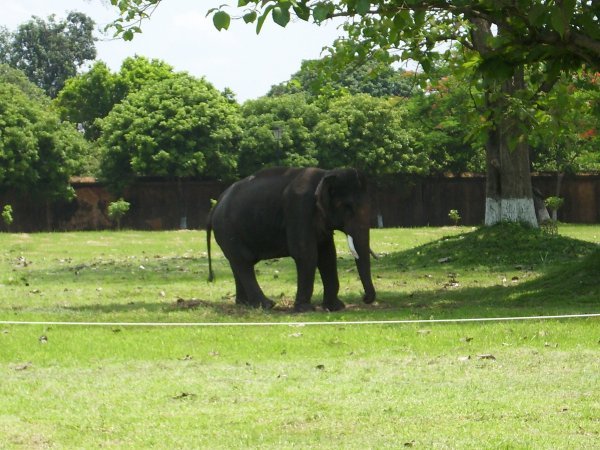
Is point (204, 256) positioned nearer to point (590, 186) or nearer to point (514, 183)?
point (514, 183)

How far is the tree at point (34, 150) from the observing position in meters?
57.7

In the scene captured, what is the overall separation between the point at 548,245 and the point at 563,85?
7.14m

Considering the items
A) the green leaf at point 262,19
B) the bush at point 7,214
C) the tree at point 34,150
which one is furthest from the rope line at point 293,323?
the tree at point 34,150

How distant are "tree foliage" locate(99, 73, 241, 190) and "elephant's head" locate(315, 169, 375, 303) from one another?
40944mm

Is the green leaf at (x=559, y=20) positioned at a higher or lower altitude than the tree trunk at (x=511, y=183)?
higher

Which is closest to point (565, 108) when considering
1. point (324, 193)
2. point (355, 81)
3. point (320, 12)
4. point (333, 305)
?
point (324, 193)

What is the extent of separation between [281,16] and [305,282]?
852 cm

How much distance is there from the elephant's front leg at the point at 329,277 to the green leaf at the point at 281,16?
867cm

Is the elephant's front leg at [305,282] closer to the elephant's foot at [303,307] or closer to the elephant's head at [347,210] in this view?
the elephant's foot at [303,307]

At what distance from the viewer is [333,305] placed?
18.2 metres

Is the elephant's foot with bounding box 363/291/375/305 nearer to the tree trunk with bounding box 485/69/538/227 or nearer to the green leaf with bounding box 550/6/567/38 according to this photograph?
the green leaf with bounding box 550/6/567/38

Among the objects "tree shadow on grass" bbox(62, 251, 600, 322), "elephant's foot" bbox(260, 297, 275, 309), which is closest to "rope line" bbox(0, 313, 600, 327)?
"tree shadow on grass" bbox(62, 251, 600, 322)

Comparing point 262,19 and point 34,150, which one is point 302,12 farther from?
point 34,150

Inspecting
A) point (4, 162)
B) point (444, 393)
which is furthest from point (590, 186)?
point (444, 393)
